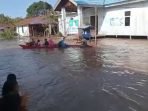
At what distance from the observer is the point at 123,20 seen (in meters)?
28.2

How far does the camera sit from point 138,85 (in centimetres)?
1024

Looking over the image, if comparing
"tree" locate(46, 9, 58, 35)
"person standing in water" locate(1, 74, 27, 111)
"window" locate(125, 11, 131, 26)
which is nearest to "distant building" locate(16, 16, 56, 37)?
"tree" locate(46, 9, 58, 35)

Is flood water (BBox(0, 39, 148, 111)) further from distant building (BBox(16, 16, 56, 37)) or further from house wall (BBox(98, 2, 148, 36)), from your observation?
distant building (BBox(16, 16, 56, 37))

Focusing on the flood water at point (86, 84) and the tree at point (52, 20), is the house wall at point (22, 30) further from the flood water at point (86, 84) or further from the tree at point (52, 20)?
the flood water at point (86, 84)

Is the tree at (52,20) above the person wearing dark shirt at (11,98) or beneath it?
above

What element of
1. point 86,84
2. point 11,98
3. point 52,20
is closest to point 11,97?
point 11,98

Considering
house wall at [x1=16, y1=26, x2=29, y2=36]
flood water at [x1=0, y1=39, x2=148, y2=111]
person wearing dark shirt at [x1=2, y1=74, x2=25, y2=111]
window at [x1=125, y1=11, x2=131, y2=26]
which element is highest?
window at [x1=125, y1=11, x2=131, y2=26]

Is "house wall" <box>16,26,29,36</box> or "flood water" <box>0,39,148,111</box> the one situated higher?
"house wall" <box>16,26,29,36</box>

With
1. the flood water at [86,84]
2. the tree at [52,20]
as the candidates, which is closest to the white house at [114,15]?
the tree at [52,20]

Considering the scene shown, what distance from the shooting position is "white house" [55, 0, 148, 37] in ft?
86.2

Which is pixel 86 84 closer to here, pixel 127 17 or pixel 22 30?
pixel 127 17

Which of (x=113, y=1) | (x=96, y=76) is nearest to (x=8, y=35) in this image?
(x=113, y=1)

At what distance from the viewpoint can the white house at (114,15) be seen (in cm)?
2627

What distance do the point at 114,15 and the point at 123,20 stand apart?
1594 millimetres
